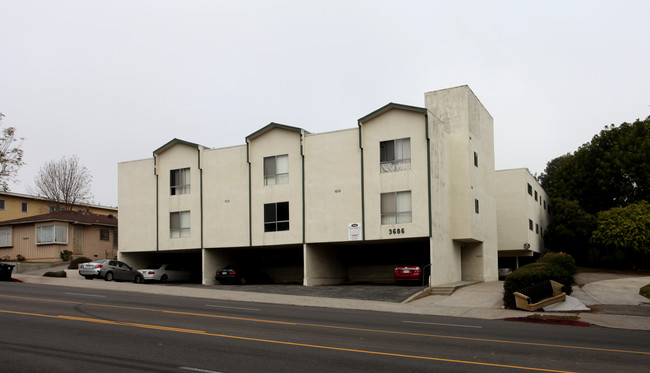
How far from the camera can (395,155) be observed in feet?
108

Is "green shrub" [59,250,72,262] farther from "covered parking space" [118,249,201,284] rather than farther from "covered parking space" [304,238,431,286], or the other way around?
"covered parking space" [304,238,431,286]

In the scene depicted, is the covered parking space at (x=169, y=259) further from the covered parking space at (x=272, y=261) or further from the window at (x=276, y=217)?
the window at (x=276, y=217)

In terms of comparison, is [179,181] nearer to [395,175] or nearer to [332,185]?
[332,185]

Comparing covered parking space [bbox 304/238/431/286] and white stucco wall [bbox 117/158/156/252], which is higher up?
white stucco wall [bbox 117/158/156/252]

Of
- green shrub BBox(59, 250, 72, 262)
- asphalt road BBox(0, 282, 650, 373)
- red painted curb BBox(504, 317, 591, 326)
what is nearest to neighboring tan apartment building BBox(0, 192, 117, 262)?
green shrub BBox(59, 250, 72, 262)

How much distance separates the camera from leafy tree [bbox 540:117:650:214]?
55.0m

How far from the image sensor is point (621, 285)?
3328cm

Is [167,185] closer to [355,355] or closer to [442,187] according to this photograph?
[442,187]

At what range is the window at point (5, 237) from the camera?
47.6m

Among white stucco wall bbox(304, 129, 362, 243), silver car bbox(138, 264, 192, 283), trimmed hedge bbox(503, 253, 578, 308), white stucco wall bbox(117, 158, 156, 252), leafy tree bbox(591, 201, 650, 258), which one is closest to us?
trimmed hedge bbox(503, 253, 578, 308)

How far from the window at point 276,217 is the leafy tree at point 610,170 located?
36366mm

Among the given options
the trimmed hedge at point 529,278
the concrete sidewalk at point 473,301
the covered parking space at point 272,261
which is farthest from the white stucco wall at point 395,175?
the covered parking space at point 272,261

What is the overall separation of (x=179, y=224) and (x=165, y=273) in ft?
11.0

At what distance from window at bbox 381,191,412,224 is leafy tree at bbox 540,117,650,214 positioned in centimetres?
3288
